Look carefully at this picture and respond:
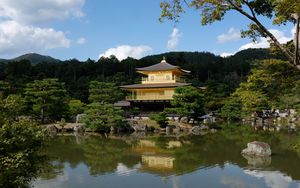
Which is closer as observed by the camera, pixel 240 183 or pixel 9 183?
pixel 9 183

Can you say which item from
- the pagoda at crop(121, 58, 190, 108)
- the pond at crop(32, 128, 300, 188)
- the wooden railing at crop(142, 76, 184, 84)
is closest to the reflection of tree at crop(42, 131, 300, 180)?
the pond at crop(32, 128, 300, 188)

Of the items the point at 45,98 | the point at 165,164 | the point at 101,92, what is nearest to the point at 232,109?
the point at 101,92

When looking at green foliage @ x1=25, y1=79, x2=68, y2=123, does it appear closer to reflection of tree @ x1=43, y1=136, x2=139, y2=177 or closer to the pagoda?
reflection of tree @ x1=43, y1=136, x2=139, y2=177

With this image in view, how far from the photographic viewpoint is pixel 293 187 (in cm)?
1185

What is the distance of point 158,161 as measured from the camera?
16.7 meters

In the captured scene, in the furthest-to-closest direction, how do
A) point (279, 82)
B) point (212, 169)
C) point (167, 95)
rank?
point (167, 95) < point (212, 169) < point (279, 82)

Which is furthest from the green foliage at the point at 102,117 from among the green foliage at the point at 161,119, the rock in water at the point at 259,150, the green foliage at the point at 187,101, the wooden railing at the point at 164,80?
the rock in water at the point at 259,150

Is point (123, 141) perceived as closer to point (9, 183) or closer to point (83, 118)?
point (83, 118)

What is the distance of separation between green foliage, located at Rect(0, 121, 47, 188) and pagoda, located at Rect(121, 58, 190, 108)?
26936 millimetres

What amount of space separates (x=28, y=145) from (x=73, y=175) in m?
5.84

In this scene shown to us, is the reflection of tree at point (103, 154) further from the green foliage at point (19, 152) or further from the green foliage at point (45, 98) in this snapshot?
the green foliage at point (45, 98)

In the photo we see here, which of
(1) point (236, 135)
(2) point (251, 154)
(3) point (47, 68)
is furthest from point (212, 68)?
(2) point (251, 154)

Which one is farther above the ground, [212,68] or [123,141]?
[212,68]

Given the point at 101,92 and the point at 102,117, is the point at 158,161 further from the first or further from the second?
the point at 101,92
